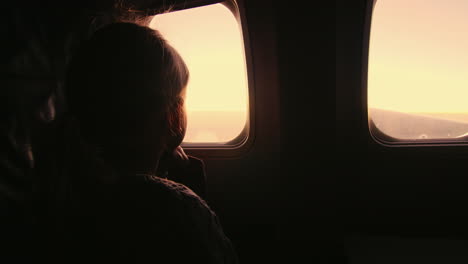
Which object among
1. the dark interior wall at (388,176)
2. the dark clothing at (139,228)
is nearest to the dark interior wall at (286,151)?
the dark interior wall at (388,176)

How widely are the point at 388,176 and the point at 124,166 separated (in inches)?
57.8

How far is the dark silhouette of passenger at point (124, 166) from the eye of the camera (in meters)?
0.49

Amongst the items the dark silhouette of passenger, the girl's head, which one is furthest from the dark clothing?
the girl's head

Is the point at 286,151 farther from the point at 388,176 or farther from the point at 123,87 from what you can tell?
the point at 123,87

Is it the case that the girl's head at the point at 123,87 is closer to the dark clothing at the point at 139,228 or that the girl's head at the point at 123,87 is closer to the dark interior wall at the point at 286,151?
the dark clothing at the point at 139,228

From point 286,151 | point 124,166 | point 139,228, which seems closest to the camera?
point 139,228

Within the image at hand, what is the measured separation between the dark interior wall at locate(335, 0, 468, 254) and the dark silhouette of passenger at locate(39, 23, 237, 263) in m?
1.10

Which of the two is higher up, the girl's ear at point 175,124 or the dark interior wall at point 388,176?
the girl's ear at point 175,124

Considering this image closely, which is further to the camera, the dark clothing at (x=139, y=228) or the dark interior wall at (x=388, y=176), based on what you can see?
the dark interior wall at (x=388, y=176)

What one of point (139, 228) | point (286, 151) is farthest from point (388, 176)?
point (139, 228)

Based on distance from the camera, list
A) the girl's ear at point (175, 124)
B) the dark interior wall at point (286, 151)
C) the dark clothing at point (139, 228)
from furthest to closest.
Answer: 1. the dark interior wall at point (286, 151)
2. the girl's ear at point (175, 124)
3. the dark clothing at point (139, 228)

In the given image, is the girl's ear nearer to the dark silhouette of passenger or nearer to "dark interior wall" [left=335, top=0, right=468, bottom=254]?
the dark silhouette of passenger

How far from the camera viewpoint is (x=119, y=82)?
1.87ft

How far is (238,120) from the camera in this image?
1730 millimetres
